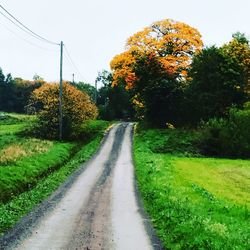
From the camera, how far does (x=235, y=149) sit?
52.3 metres

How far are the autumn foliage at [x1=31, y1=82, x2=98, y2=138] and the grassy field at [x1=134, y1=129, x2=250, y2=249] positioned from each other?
11.1 m

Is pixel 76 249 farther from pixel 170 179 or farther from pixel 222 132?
pixel 222 132

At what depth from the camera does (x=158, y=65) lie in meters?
66.9

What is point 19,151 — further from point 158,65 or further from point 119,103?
point 119,103

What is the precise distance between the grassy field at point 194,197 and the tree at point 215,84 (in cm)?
934

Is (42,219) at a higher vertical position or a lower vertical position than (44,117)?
lower

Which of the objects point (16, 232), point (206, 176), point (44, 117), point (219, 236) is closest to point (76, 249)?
point (16, 232)

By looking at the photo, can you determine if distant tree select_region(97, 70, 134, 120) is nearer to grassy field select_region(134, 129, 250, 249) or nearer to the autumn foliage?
the autumn foliage

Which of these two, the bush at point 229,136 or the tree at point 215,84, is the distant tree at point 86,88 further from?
the bush at point 229,136

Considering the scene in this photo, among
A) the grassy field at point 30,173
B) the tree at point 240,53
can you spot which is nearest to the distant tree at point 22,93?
the tree at point 240,53

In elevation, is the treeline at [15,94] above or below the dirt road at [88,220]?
above

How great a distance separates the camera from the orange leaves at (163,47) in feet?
225

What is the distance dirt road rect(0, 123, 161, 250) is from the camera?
15.9m

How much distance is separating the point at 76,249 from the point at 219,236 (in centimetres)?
506
